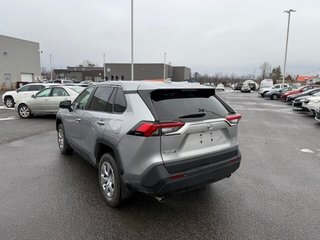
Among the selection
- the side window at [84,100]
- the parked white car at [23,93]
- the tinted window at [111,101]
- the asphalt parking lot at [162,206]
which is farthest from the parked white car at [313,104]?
the parked white car at [23,93]

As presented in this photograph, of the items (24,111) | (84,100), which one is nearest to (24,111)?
(24,111)

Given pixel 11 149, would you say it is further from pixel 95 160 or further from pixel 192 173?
pixel 192 173

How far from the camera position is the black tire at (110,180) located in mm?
3303

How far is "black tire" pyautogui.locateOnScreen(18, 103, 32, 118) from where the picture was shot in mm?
11570

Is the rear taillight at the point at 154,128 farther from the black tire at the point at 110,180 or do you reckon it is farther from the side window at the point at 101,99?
the side window at the point at 101,99

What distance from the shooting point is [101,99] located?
4020 millimetres

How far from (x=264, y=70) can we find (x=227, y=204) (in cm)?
10096

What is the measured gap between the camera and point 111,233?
2914 mm

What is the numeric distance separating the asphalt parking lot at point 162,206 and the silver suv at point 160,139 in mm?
421

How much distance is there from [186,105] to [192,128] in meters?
0.37

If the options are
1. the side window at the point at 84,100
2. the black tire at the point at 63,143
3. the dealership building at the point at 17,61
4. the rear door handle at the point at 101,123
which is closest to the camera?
the rear door handle at the point at 101,123

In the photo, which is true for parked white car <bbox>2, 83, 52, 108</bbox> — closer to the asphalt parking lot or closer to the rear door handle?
the asphalt parking lot

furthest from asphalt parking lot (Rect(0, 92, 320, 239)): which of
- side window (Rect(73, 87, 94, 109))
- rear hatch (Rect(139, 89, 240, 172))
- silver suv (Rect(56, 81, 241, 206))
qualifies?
side window (Rect(73, 87, 94, 109))

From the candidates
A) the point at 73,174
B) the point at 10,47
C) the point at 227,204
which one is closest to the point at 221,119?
the point at 227,204
